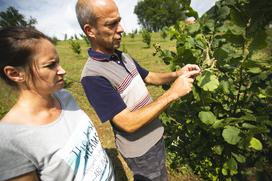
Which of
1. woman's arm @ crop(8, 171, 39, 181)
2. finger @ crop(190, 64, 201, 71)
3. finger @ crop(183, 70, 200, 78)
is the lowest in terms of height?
woman's arm @ crop(8, 171, 39, 181)

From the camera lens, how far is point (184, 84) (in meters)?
1.81

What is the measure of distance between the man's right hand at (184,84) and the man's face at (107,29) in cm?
61

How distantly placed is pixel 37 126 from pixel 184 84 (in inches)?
37.0

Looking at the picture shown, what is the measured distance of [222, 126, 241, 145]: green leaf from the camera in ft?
5.58

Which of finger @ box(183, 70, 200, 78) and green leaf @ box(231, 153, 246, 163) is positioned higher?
finger @ box(183, 70, 200, 78)

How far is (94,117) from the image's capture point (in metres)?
7.00

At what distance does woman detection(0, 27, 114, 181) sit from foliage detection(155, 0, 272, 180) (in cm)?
79

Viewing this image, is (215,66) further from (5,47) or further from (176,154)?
(176,154)

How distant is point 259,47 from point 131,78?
0.94 metres

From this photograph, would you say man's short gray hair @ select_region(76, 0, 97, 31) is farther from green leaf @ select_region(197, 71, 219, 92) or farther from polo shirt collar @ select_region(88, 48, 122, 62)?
Result: green leaf @ select_region(197, 71, 219, 92)

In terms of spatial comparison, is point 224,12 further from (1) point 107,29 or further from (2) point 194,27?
(1) point 107,29

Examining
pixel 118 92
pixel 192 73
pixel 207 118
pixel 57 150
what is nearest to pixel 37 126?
pixel 57 150

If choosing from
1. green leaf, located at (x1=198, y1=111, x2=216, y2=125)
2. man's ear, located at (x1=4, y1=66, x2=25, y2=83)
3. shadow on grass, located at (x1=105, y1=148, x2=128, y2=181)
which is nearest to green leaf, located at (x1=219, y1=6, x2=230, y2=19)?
green leaf, located at (x1=198, y1=111, x2=216, y2=125)

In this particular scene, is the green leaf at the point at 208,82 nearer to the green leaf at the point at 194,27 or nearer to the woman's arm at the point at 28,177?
the green leaf at the point at 194,27
